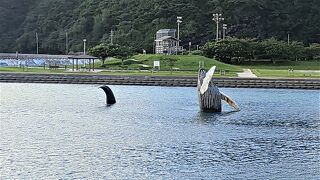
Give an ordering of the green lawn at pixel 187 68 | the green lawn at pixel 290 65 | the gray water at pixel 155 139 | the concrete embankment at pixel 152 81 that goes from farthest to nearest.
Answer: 1. the green lawn at pixel 290 65
2. the green lawn at pixel 187 68
3. the concrete embankment at pixel 152 81
4. the gray water at pixel 155 139

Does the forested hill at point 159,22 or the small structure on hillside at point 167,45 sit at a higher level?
the forested hill at point 159,22

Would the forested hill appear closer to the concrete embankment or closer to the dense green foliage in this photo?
the dense green foliage

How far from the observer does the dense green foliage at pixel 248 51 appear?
280 feet

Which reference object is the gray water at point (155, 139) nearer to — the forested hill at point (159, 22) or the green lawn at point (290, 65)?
the green lawn at point (290, 65)

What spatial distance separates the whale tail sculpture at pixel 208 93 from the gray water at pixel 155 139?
0.77m

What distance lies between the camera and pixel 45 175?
2100 centimetres

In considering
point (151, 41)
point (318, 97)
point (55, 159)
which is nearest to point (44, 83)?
point (318, 97)

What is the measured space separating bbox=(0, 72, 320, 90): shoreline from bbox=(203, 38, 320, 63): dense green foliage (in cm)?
2553

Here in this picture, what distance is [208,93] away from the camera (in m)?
37.5

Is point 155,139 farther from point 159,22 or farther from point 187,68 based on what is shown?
point 159,22

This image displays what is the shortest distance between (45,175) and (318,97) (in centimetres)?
3276

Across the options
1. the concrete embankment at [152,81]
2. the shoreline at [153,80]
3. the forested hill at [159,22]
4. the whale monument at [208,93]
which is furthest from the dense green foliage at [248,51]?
the whale monument at [208,93]

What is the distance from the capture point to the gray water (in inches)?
872

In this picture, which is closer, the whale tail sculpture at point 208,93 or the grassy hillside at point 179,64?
the whale tail sculpture at point 208,93
